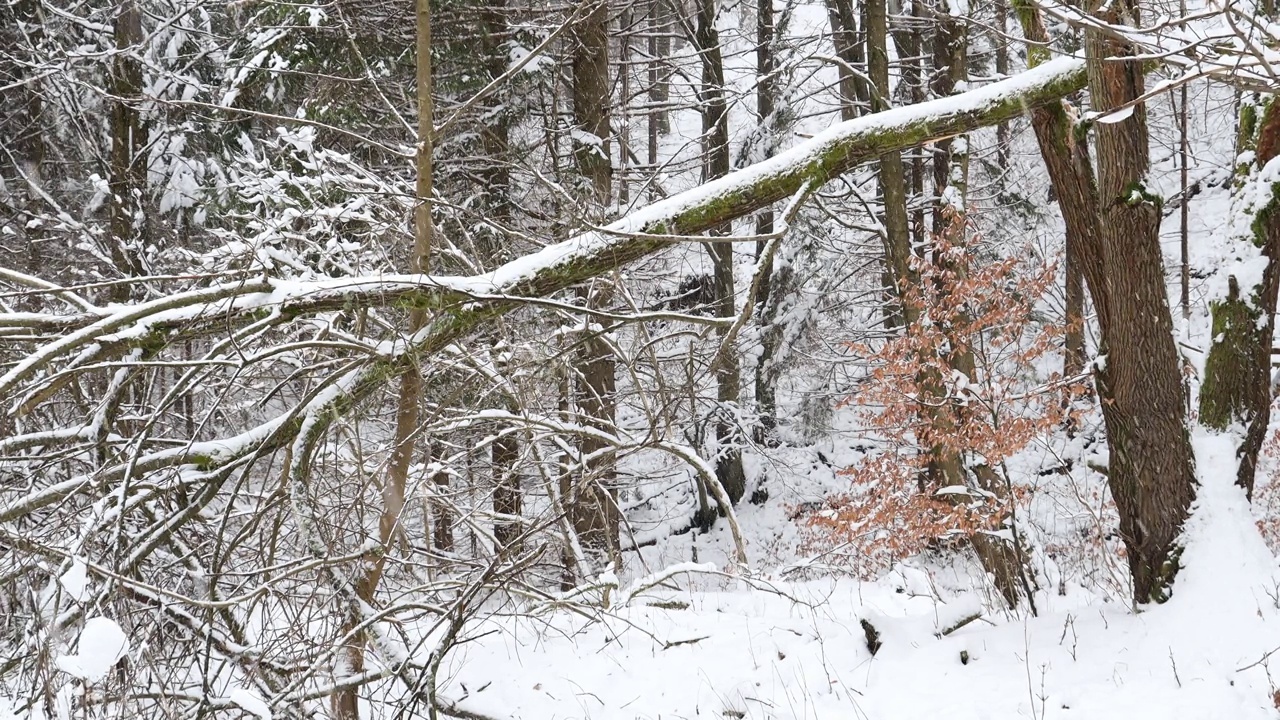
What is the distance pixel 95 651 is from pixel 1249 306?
5.51 metres

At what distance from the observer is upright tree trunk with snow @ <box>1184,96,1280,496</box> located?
462cm

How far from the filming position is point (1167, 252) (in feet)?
56.9

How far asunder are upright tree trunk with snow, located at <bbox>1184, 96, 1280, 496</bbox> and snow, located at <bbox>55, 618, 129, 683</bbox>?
525cm

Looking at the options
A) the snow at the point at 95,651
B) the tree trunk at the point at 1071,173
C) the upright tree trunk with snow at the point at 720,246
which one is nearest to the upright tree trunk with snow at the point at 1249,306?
the tree trunk at the point at 1071,173

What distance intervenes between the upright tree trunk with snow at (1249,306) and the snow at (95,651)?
525 cm

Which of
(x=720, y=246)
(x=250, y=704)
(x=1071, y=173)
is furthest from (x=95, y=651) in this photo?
(x=720, y=246)

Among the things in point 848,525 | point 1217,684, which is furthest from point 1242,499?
point 848,525

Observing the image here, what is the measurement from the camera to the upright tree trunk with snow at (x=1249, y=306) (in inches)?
182

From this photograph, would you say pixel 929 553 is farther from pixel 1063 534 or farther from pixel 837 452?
pixel 837 452

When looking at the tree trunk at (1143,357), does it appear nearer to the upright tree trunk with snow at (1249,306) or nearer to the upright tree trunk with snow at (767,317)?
the upright tree trunk with snow at (1249,306)

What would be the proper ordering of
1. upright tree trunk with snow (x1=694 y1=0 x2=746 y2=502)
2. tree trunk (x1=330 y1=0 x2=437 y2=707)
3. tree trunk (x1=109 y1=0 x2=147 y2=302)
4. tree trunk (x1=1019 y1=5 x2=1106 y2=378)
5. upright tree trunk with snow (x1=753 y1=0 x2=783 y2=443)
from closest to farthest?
tree trunk (x1=330 y1=0 x2=437 y2=707)
tree trunk (x1=1019 y1=5 x2=1106 y2=378)
tree trunk (x1=109 y1=0 x2=147 y2=302)
upright tree trunk with snow (x1=694 y1=0 x2=746 y2=502)
upright tree trunk with snow (x1=753 y1=0 x2=783 y2=443)

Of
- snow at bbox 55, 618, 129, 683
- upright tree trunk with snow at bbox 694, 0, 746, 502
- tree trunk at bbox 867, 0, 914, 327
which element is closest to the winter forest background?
snow at bbox 55, 618, 129, 683

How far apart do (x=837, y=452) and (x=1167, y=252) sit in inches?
331

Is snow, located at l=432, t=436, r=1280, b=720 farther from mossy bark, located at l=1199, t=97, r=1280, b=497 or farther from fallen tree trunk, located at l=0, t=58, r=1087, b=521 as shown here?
fallen tree trunk, located at l=0, t=58, r=1087, b=521
